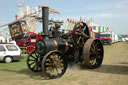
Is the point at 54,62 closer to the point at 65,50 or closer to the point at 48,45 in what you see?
the point at 48,45

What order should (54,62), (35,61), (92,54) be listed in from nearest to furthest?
(54,62), (35,61), (92,54)

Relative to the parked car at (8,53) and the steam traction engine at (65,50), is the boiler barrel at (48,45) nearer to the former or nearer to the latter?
the steam traction engine at (65,50)

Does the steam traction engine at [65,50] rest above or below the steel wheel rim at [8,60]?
above

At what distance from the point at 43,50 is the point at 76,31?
2.13 m

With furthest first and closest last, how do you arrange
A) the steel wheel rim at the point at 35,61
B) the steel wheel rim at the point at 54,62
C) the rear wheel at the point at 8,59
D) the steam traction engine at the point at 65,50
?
the rear wheel at the point at 8,59, the steel wheel rim at the point at 35,61, the steam traction engine at the point at 65,50, the steel wheel rim at the point at 54,62

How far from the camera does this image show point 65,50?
257 inches

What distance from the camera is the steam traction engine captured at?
18.7 ft

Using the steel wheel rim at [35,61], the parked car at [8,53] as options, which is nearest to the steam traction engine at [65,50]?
the steel wheel rim at [35,61]

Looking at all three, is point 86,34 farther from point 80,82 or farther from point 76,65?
point 80,82

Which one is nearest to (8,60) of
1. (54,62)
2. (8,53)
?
(8,53)

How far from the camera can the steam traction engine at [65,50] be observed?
5703mm

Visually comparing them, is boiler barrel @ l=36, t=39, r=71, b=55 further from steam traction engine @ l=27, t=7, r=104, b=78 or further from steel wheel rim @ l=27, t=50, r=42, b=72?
steel wheel rim @ l=27, t=50, r=42, b=72

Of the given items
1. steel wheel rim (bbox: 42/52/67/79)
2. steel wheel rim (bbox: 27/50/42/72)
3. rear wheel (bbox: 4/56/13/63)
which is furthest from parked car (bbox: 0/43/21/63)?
steel wheel rim (bbox: 42/52/67/79)

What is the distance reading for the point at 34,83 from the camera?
4938 mm
